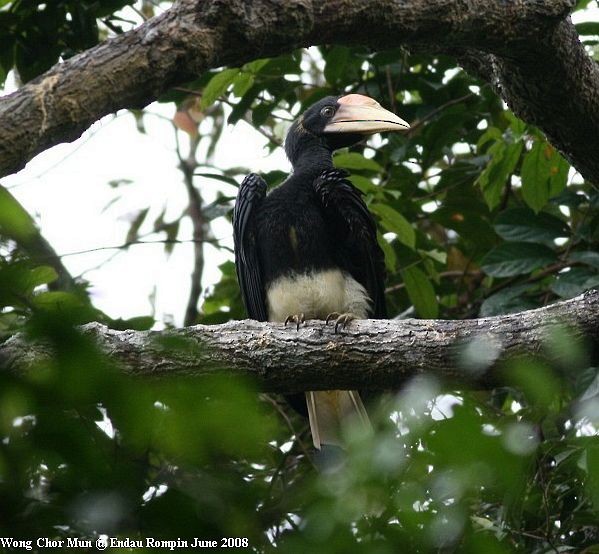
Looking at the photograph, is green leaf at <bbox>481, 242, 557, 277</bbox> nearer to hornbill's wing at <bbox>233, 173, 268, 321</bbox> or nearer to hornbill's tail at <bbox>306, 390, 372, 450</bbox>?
hornbill's tail at <bbox>306, 390, 372, 450</bbox>

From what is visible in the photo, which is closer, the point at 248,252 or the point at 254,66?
the point at 254,66

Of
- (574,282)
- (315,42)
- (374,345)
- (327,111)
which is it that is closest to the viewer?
(315,42)

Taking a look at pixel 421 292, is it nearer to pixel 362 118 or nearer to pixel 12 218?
pixel 362 118

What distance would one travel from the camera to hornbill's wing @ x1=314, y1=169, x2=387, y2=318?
4281 mm

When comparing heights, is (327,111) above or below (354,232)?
above

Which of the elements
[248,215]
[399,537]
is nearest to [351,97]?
[248,215]

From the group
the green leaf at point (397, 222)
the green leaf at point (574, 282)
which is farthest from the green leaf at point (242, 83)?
the green leaf at point (574, 282)

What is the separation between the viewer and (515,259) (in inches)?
174

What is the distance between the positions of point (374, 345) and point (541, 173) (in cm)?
150

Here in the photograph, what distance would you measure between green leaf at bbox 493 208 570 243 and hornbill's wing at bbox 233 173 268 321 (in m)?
1.12

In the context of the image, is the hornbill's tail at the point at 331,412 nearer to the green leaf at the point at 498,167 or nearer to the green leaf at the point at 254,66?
the green leaf at the point at 498,167

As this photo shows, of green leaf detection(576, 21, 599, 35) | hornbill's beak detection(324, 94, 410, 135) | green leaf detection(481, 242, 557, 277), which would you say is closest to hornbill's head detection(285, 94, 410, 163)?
hornbill's beak detection(324, 94, 410, 135)

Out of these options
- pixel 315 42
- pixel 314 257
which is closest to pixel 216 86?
pixel 314 257

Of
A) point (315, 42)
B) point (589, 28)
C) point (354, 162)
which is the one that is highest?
point (589, 28)
